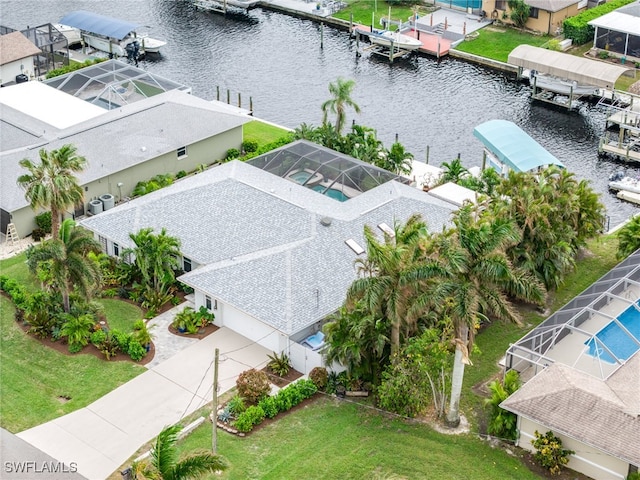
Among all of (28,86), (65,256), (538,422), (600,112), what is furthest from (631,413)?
(28,86)

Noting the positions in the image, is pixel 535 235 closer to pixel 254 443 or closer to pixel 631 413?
pixel 631 413

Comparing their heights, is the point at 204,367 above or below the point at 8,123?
below

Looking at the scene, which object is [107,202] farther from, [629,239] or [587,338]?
[629,239]

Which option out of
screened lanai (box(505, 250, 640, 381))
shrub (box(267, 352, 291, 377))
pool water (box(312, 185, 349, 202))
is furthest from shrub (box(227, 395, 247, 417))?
pool water (box(312, 185, 349, 202))

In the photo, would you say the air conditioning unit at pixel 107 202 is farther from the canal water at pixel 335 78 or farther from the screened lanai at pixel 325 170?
the canal water at pixel 335 78

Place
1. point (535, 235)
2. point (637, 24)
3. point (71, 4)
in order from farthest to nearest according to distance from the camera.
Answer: point (71, 4) → point (637, 24) → point (535, 235)

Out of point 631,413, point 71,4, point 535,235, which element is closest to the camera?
point 631,413

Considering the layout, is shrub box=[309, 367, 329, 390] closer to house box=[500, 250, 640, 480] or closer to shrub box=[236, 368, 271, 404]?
shrub box=[236, 368, 271, 404]
